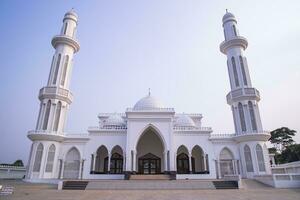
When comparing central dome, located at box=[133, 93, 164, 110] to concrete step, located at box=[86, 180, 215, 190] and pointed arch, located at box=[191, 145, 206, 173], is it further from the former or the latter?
concrete step, located at box=[86, 180, 215, 190]

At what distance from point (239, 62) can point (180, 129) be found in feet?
31.6

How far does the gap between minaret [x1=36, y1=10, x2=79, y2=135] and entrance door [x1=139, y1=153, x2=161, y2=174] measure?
8901 millimetres

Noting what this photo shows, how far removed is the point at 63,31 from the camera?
22734 mm

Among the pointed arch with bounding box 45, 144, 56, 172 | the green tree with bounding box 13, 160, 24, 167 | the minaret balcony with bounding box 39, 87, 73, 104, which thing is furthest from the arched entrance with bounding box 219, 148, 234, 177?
the green tree with bounding box 13, 160, 24, 167

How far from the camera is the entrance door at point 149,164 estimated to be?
863 inches

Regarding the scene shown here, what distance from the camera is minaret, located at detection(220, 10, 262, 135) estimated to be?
19.9 meters

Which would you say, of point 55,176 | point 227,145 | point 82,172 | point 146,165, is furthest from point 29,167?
point 227,145

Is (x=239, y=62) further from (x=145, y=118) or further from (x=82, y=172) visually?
(x=82, y=172)

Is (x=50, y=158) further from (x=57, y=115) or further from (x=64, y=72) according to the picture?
(x=64, y=72)

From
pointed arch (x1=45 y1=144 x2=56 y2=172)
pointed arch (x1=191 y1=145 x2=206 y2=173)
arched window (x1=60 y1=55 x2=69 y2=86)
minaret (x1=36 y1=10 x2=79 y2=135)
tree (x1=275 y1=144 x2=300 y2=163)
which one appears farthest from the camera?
tree (x1=275 y1=144 x2=300 y2=163)

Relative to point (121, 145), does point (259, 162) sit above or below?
below

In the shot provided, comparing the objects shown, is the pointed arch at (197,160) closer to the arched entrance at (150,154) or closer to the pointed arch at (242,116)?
the arched entrance at (150,154)

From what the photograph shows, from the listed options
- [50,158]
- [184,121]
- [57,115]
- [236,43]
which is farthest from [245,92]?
[50,158]

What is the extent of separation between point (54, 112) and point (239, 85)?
18.8 m
